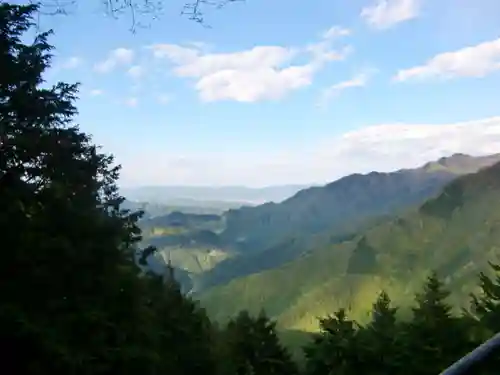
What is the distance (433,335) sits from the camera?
21.3 metres

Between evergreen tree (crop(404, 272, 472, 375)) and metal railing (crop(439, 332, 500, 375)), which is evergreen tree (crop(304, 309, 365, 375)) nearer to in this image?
evergreen tree (crop(404, 272, 472, 375))

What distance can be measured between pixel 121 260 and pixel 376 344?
1256 centimetres

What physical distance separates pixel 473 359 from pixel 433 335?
20.9 metres

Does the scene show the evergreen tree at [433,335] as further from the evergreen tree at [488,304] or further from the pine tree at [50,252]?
the pine tree at [50,252]

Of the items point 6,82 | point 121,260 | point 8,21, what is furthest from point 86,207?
point 8,21

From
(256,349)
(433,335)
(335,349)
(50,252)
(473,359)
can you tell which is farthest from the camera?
(256,349)

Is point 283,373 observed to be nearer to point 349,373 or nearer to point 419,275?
point 349,373

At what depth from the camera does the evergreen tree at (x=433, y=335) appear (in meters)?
20.6

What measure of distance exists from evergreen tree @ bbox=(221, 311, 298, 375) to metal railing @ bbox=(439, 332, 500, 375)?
26178 millimetres

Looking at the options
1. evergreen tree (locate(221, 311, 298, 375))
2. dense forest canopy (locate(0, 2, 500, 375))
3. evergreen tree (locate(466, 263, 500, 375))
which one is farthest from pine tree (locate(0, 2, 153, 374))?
evergreen tree (locate(221, 311, 298, 375))

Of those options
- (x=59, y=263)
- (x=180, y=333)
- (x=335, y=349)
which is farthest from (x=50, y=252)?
(x=335, y=349)

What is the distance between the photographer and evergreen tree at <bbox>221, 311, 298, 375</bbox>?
91.1 ft

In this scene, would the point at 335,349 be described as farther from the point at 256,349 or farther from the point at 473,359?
the point at 473,359

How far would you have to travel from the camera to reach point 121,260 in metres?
14.7
